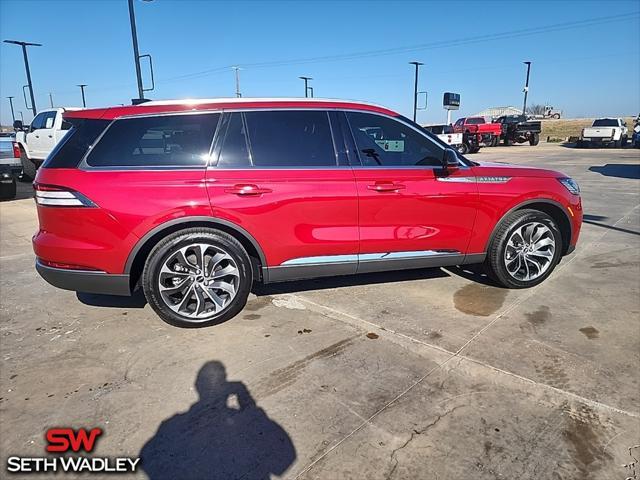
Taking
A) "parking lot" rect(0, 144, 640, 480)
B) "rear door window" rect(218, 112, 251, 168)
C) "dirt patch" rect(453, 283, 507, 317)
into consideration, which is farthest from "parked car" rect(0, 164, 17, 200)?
"dirt patch" rect(453, 283, 507, 317)

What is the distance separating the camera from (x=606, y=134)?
2795 centimetres

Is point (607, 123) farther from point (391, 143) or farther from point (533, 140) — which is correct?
point (391, 143)

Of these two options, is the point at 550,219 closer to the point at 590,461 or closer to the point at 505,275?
the point at 505,275

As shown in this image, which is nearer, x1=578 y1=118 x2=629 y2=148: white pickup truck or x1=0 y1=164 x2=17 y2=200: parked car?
x1=0 y1=164 x2=17 y2=200: parked car

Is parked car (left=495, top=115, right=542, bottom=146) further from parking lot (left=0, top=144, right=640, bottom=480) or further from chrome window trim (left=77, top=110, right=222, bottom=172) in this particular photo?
chrome window trim (left=77, top=110, right=222, bottom=172)

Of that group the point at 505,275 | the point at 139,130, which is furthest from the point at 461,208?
the point at 139,130

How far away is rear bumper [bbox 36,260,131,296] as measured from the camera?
3258 mm

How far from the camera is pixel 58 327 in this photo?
3564 mm

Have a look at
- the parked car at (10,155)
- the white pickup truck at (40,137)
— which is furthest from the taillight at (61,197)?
the white pickup truck at (40,137)

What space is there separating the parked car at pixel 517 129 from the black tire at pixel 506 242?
3112cm

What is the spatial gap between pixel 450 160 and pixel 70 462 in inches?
135

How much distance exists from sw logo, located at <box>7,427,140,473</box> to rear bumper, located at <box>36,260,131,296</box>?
1.26 meters

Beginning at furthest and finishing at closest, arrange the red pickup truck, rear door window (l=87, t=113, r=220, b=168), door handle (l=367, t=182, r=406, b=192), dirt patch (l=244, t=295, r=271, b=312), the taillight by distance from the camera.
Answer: the red pickup truck → dirt patch (l=244, t=295, r=271, b=312) → door handle (l=367, t=182, r=406, b=192) → rear door window (l=87, t=113, r=220, b=168) → the taillight

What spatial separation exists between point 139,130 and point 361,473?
2858 millimetres
